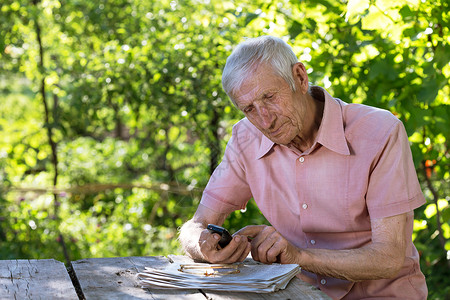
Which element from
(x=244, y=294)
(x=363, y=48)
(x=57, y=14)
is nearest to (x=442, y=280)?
(x=363, y=48)

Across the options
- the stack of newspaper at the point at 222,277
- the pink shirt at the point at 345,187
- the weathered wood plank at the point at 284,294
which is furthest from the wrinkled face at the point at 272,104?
the weathered wood plank at the point at 284,294

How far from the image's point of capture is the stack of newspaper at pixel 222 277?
167 centimetres

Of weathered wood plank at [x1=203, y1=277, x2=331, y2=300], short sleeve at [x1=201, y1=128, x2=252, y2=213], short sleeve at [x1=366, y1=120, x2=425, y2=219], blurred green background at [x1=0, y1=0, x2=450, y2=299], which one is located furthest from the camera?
blurred green background at [x1=0, y1=0, x2=450, y2=299]

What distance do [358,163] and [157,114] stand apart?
2.66 metres

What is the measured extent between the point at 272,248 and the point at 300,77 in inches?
26.6

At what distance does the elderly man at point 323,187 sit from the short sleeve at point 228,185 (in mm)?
108

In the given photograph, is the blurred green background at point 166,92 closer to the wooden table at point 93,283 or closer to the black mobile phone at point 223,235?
the black mobile phone at point 223,235

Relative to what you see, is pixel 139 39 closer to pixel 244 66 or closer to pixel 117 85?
pixel 117 85

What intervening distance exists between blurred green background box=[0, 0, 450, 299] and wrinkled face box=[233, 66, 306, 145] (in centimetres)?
70

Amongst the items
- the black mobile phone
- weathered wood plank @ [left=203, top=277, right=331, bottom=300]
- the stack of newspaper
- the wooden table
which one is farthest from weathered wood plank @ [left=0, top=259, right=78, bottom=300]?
the black mobile phone

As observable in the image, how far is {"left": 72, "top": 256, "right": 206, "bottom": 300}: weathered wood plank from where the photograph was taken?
1.64 meters

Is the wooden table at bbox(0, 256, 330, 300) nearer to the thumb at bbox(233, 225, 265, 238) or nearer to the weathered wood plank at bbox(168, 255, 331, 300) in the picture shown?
the weathered wood plank at bbox(168, 255, 331, 300)

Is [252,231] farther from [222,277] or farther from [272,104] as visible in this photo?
[272,104]

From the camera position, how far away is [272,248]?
1904 millimetres
